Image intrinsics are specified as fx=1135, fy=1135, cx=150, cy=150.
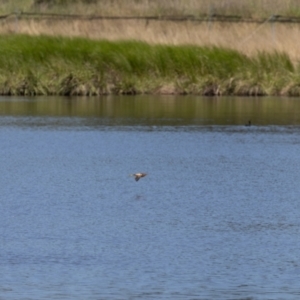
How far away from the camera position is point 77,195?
966cm

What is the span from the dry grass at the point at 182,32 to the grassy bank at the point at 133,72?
3.11 feet

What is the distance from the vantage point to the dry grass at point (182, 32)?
77.0 feet

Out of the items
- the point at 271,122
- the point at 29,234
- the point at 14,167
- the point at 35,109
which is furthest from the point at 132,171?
the point at 35,109

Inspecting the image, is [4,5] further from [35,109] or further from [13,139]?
[13,139]

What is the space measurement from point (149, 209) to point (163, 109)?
30.1ft

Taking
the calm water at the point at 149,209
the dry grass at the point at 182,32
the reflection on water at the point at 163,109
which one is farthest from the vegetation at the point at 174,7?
the calm water at the point at 149,209

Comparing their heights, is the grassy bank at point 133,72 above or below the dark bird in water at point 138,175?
below

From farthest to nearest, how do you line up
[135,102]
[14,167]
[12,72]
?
[12,72]
[135,102]
[14,167]

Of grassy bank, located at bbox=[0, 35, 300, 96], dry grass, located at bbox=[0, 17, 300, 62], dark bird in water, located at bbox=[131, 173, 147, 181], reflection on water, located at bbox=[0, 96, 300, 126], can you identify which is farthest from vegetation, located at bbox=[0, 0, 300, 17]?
dark bird in water, located at bbox=[131, 173, 147, 181]

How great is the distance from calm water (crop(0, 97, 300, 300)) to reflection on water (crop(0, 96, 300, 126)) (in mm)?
354

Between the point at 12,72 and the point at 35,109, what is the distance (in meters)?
3.52

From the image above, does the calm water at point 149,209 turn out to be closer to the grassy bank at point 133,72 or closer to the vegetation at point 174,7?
the grassy bank at point 133,72

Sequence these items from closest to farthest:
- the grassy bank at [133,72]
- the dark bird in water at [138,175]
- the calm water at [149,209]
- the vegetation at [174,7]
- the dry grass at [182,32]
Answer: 1. the calm water at [149,209]
2. the dark bird in water at [138,175]
3. the grassy bank at [133,72]
4. the dry grass at [182,32]
5. the vegetation at [174,7]

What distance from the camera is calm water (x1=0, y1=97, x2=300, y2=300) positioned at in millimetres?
6871
